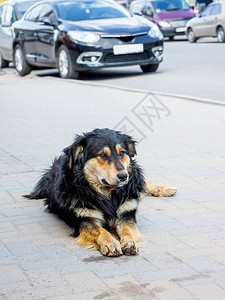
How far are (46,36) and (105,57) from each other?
2.09 m

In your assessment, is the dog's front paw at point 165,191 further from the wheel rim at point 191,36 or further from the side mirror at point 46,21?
the wheel rim at point 191,36

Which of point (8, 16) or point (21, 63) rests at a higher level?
point (8, 16)

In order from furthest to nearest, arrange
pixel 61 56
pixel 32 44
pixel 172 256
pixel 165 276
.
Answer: pixel 32 44 → pixel 61 56 → pixel 172 256 → pixel 165 276

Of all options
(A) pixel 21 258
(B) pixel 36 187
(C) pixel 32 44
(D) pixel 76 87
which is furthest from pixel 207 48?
(A) pixel 21 258

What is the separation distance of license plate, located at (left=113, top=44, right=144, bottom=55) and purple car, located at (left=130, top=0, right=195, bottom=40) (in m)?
15.3

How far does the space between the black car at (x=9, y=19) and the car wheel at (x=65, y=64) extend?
3492mm

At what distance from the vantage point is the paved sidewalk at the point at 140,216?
3822mm

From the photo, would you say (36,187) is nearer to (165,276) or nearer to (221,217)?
(221,217)

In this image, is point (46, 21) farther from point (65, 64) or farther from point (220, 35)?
point (220, 35)

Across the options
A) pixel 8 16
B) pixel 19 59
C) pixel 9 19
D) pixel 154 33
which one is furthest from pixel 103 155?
pixel 8 16

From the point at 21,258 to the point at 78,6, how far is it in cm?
1276

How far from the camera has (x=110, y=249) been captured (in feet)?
14.3

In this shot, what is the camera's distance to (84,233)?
4.70 metres

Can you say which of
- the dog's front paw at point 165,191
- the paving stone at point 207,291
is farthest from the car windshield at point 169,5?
the paving stone at point 207,291
